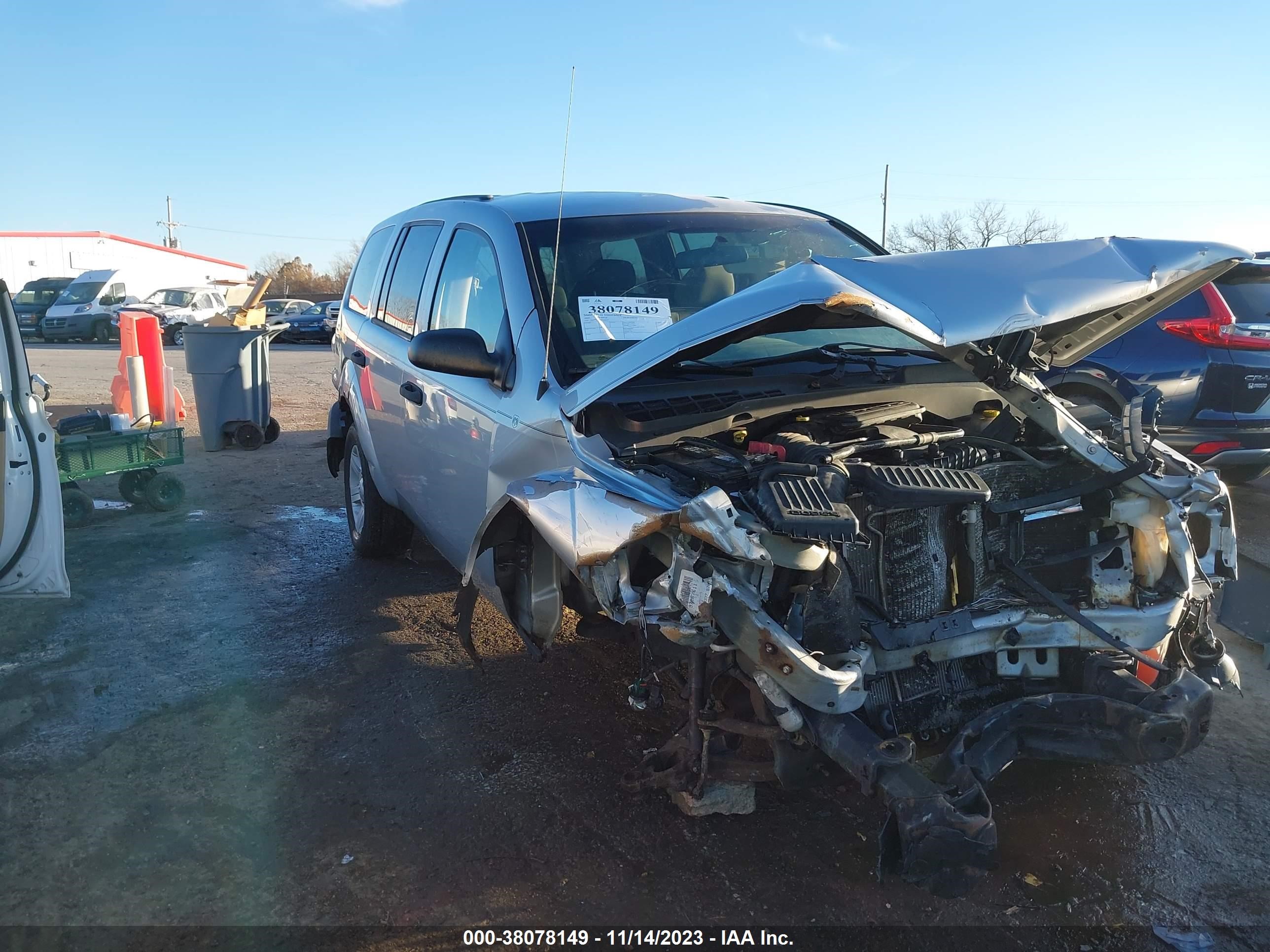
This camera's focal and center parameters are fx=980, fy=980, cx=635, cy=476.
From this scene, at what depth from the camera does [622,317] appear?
12.5ft

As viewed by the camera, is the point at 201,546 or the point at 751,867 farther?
the point at 201,546

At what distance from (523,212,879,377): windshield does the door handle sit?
0.95 meters

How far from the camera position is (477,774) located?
359 centimetres

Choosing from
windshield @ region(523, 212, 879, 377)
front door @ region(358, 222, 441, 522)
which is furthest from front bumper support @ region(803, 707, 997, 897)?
front door @ region(358, 222, 441, 522)

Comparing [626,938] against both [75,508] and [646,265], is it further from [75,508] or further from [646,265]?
[75,508]

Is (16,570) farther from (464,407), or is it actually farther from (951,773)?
(951,773)

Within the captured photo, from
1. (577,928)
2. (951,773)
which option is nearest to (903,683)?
(951,773)

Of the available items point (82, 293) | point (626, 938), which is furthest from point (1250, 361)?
point (82, 293)

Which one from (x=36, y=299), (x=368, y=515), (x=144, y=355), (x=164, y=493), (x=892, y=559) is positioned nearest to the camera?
(x=892, y=559)

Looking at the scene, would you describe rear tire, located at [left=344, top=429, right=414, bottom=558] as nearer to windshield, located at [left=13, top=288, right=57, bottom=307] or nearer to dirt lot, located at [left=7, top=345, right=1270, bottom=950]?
dirt lot, located at [left=7, top=345, right=1270, bottom=950]

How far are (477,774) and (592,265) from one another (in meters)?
2.03

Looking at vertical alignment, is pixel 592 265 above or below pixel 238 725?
above

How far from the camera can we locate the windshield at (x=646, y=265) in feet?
12.3

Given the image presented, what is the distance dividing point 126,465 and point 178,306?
80.3ft
